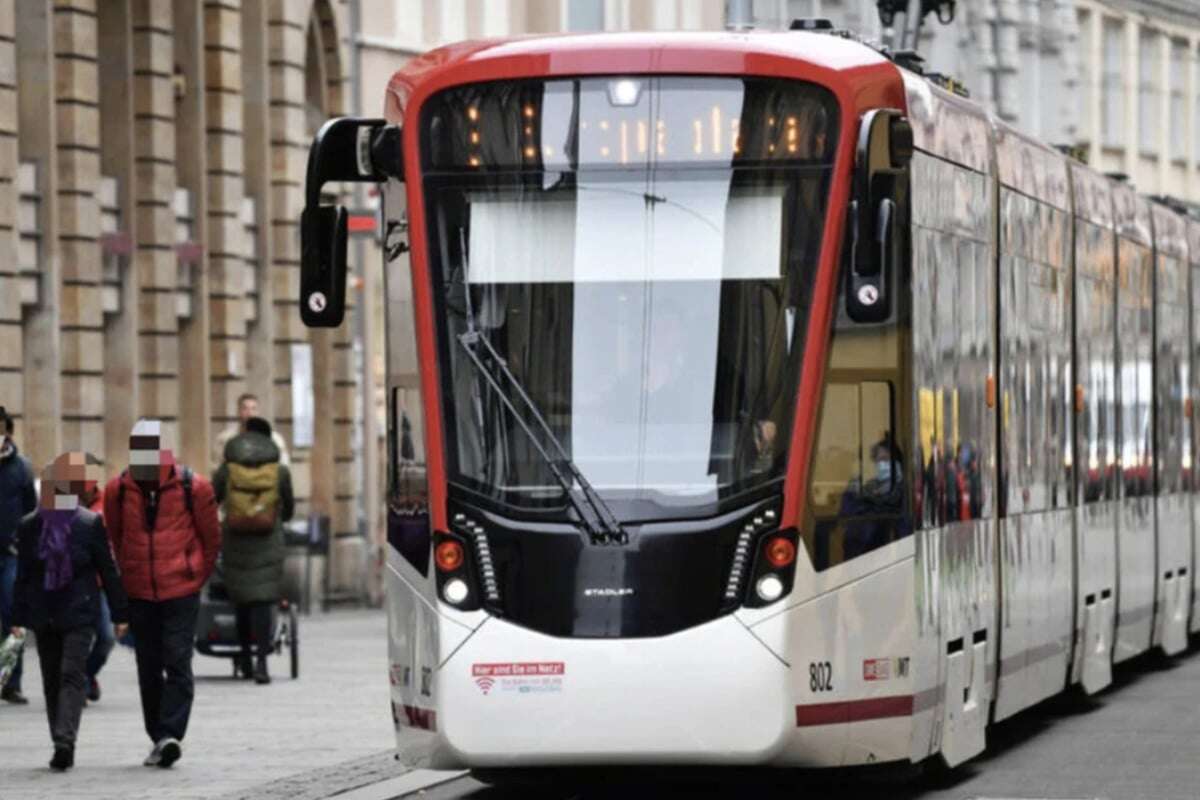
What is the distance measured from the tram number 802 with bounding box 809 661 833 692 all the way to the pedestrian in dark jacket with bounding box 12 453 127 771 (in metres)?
4.57

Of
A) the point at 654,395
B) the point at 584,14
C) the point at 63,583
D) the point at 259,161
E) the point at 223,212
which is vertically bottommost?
the point at 63,583

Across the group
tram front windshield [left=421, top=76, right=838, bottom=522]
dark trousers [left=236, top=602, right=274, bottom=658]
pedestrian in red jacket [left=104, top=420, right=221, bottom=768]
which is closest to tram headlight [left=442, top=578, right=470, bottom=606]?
tram front windshield [left=421, top=76, right=838, bottom=522]

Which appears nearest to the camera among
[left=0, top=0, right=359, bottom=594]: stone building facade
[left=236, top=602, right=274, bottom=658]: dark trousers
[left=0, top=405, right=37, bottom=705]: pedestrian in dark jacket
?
[left=0, top=405, right=37, bottom=705]: pedestrian in dark jacket

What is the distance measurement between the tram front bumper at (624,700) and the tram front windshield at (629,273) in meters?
0.56

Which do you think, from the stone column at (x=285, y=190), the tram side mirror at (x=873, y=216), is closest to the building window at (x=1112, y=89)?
the stone column at (x=285, y=190)

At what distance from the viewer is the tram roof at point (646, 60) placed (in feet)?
54.1

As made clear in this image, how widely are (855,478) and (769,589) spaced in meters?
0.77

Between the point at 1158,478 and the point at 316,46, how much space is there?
17.0 m

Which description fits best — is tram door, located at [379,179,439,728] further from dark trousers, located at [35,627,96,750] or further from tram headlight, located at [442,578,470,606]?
dark trousers, located at [35,627,96,750]

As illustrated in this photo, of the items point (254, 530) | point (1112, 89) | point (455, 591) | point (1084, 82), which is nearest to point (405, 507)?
point (455, 591)

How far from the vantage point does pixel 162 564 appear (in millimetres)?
19688

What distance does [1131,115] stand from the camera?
78062 mm

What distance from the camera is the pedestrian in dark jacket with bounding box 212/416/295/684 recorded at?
27.1m

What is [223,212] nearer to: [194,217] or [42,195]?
[194,217]
